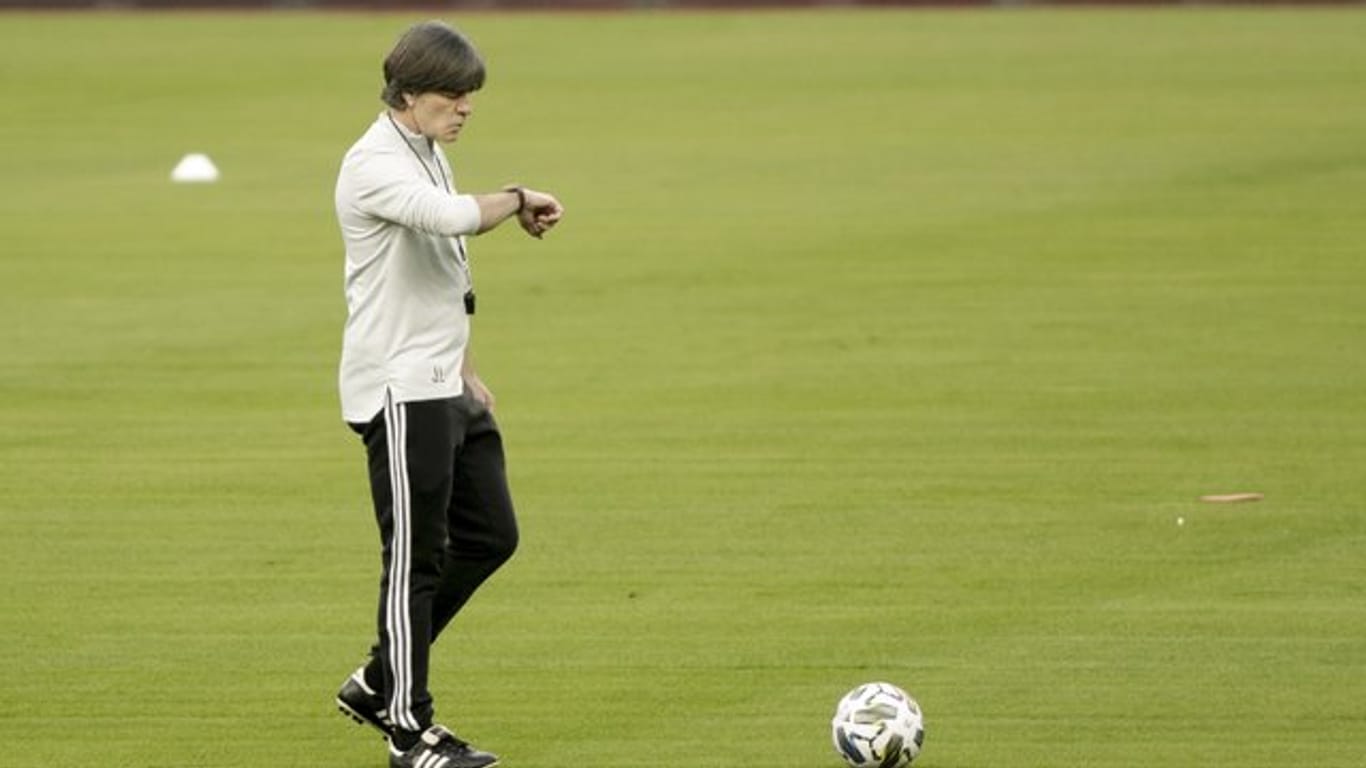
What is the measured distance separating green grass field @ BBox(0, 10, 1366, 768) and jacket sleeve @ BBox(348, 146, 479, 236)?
74.6 inches

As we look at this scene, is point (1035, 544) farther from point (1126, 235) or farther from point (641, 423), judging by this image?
point (1126, 235)

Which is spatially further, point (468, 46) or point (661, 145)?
point (661, 145)

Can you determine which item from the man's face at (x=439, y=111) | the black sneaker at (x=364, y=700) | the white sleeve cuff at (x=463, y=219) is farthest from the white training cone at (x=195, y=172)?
the white sleeve cuff at (x=463, y=219)

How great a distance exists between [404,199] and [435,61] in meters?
0.43

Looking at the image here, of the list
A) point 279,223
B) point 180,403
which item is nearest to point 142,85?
point 279,223

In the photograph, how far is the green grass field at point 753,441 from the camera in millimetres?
10523

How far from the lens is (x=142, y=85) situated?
41656 millimetres

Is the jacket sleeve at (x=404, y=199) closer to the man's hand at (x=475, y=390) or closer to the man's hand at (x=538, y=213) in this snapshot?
the man's hand at (x=538, y=213)

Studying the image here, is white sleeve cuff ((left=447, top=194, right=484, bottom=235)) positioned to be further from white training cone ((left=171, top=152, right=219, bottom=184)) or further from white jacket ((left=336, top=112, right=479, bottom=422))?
white training cone ((left=171, top=152, right=219, bottom=184))

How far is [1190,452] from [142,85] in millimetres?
28453

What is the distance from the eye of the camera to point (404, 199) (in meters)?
8.88

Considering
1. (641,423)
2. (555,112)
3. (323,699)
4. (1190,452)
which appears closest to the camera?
(323,699)

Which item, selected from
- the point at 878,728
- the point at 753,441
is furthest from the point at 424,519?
the point at 753,441

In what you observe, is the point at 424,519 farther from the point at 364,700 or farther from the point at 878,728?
the point at 878,728
